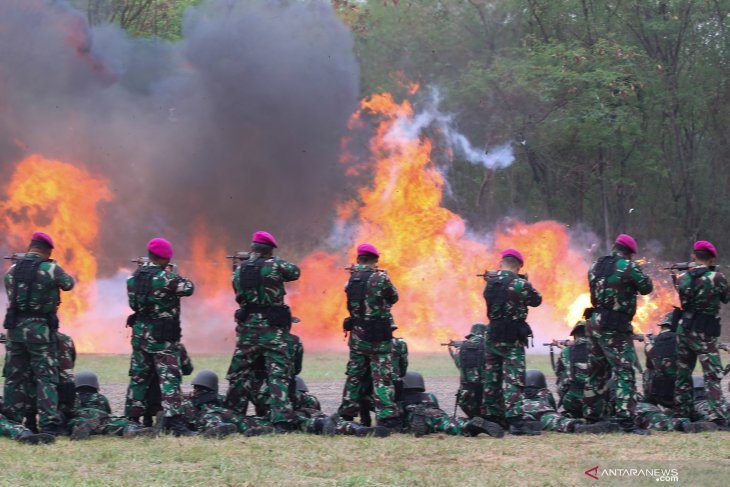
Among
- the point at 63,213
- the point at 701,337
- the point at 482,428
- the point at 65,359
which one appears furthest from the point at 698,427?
the point at 63,213

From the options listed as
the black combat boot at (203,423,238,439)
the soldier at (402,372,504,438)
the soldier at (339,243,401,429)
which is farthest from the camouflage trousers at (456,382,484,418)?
the black combat boot at (203,423,238,439)

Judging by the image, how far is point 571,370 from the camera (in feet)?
36.3

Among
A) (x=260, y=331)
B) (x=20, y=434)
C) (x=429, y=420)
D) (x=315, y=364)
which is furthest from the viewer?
(x=315, y=364)

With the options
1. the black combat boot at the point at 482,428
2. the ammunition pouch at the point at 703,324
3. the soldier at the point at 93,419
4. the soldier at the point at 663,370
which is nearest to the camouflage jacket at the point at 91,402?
the soldier at the point at 93,419

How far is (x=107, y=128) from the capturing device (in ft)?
67.1

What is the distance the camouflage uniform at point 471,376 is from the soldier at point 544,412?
476 millimetres

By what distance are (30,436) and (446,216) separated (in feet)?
43.3

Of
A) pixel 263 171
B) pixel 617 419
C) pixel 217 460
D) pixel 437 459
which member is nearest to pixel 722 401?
pixel 617 419

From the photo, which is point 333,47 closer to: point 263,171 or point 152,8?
point 263,171

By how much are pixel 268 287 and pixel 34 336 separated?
2.25 meters

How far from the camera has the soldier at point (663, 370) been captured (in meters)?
10.9

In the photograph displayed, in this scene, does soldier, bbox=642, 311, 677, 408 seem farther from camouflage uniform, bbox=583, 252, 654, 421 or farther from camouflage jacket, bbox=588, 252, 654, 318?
camouflage jacket, bbox=588, 252, 654, 318

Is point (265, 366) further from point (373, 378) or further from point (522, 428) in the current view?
point (522, 428)

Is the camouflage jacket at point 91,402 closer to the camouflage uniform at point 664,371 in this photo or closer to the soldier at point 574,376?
the soldier at point 574,376
